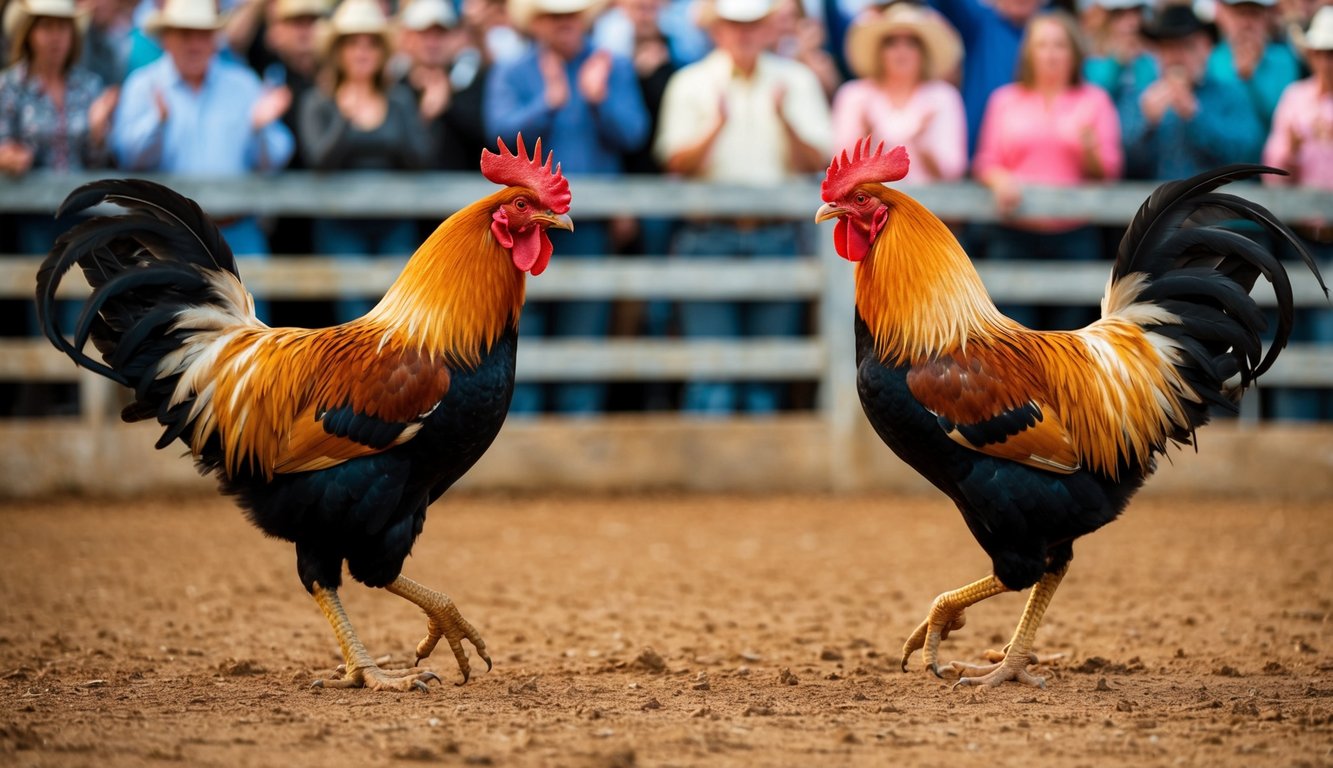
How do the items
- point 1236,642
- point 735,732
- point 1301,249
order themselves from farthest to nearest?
point 1236,642 < point 1301,249 < point 735,732

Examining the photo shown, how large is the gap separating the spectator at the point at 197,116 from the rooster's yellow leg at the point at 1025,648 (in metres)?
5.95

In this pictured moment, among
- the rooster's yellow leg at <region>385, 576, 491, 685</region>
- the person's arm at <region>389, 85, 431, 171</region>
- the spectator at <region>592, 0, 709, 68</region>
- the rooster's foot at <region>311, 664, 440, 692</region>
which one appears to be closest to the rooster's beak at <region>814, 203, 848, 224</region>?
the rooster's yellow leg at <region>385, 576, 491, 685</region>

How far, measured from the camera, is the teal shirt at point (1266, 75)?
1002cm

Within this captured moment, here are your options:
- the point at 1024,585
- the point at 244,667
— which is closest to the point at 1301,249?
the point at 1024,585

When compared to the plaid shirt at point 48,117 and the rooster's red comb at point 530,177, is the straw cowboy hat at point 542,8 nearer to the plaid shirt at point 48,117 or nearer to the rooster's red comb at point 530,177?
the plaid shirt at point 48,117

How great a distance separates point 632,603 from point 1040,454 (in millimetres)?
2310

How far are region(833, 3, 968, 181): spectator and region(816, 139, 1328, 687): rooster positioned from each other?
420 centimetres

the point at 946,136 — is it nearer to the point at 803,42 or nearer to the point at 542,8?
the point at 803,42

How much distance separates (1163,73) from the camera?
10008mm

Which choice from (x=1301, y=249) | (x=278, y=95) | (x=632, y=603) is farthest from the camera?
(x=278, y=95)

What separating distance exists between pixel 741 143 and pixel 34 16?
429 centimetres

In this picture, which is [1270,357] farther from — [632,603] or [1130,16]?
[1130,16]

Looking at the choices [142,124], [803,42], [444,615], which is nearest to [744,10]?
[803,42]

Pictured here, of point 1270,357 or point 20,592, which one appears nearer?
point 1270,357
